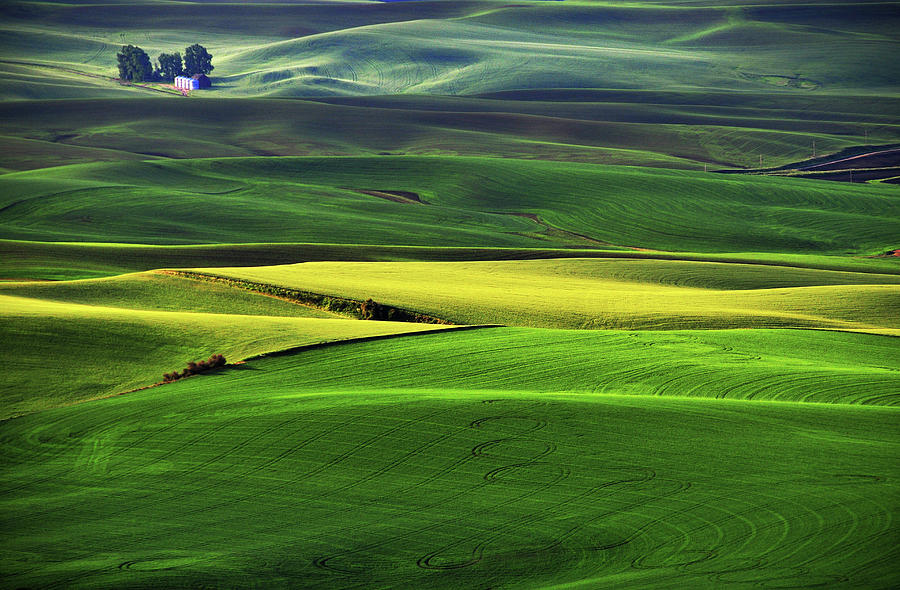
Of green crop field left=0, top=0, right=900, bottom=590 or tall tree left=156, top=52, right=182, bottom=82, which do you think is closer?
green crop field left=0, top=0, right=900, bottom=590

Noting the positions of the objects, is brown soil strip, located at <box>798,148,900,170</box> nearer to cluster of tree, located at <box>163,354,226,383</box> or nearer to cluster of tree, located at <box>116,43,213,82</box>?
cluster of tree, located at <box>163,354,226,383</box>

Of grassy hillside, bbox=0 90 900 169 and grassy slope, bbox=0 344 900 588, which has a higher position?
grassy hillside, bbox=0 90 900 169

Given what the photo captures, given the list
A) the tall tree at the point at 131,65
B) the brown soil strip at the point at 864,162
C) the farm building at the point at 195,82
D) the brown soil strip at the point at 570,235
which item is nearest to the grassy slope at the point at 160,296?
the brown soil strip at the point at 570,235

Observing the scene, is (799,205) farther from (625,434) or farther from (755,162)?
(625,434)

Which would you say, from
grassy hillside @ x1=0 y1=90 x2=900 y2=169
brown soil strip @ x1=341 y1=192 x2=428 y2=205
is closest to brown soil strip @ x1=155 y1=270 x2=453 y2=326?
brown soil strip @ x1=341 y1=192 x2=428 y2=205

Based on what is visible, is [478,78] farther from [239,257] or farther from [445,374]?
[445,374]

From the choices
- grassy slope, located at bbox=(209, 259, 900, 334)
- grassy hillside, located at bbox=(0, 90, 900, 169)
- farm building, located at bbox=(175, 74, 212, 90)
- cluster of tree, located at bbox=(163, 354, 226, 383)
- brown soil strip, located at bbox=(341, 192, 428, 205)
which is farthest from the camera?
farm building, located at bbox=(175, 74, 212, 90)

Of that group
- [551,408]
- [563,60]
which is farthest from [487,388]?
[563,60]

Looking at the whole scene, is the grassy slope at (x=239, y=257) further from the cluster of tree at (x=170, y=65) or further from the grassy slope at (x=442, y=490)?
the cluster of tree at (x=170, y=65)
